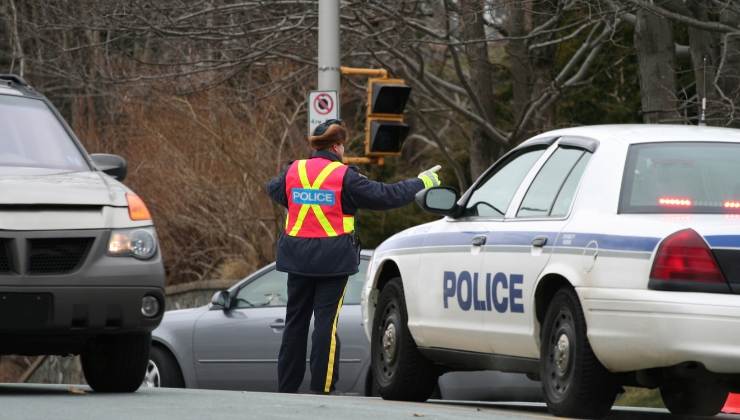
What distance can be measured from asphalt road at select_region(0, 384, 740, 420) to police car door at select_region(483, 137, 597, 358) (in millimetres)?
403

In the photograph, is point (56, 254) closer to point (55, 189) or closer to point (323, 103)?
point (55, 189)

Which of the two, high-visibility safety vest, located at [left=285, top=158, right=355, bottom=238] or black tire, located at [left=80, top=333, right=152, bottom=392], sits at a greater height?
high-visibility safety vest, located at [left=285, top=158, right=355, bottom=238]

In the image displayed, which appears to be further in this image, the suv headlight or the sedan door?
the sedan door

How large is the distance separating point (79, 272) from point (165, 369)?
606cm

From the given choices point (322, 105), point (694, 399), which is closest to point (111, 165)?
point (694, 399)

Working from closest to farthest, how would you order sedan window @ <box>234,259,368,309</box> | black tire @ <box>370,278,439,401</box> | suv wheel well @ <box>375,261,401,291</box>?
black tire @ <box>370,278,439,401</box> < suv wheel well @ <box>375,261,401,291</box> < sedan window @ <box>234,259,368,309</box>

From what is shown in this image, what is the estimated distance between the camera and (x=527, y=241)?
8.96 metres

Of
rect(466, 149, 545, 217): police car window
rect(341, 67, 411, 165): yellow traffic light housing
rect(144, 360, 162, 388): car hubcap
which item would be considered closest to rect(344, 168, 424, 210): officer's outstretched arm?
rect(466, 149, 545, 217): police car window

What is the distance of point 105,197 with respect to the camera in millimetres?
9031

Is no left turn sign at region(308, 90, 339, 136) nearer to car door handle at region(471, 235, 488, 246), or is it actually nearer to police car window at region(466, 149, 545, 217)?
police car window at region(466, 149, 545, 217)

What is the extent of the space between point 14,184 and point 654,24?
959 cm

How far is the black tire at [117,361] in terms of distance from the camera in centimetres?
934

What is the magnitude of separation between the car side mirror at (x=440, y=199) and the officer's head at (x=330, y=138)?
143 cm

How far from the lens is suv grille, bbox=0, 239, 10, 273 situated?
28.4ft
